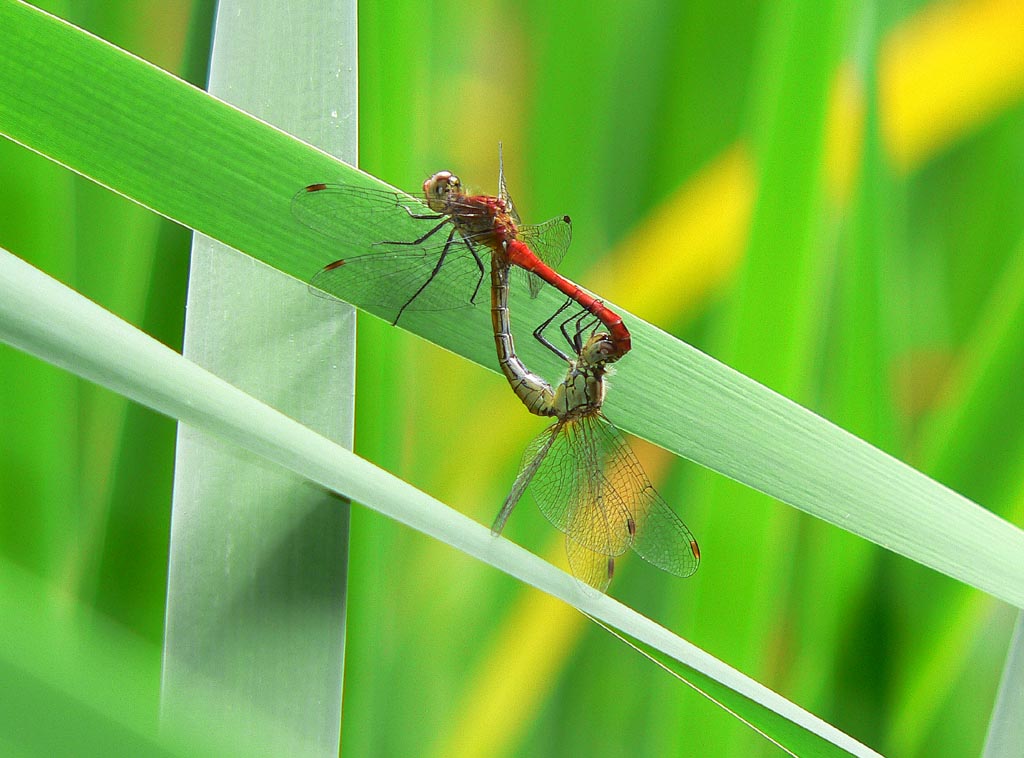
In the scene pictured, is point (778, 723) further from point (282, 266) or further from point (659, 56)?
point (659, 56)

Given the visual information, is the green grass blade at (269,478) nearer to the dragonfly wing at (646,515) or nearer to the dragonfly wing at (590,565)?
the dragonfly wing at (590,565)

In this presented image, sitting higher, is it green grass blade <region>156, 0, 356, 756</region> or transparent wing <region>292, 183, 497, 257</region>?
transparent wing <region>292, 183, 497, 257</region>

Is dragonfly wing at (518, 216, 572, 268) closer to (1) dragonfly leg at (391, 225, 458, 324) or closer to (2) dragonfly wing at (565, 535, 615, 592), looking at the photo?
(1) dragonfly leg at (391, 225, 458, 324)

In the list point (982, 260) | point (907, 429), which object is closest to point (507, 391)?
point (907, 429)

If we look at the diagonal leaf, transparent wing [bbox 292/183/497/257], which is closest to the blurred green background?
transparent wing [bbox 292/183/497/257]

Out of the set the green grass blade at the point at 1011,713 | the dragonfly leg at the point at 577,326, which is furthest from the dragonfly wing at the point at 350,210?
the green grass blade at the point at 1011,713

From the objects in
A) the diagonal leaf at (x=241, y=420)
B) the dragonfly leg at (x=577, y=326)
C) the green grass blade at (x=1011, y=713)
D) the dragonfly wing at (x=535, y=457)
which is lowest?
the diagonal leaf at (x=241, y=420)

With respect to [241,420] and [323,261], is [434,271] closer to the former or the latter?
[323,261]

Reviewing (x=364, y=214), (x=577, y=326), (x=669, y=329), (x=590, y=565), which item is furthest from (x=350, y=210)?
(x=669, y=329)
